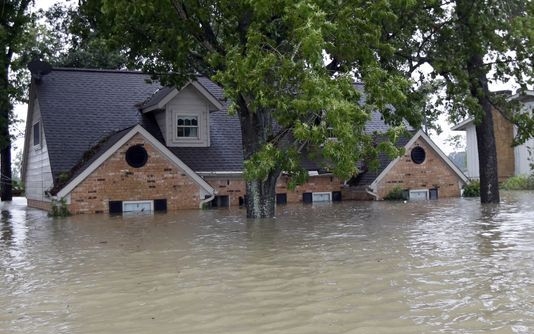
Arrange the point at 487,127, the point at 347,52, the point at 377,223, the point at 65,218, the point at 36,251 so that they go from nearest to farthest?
the point at 36,251 < the point at 347,52 < the point at 377,223 < the point at 65,218 < the point at 487,127

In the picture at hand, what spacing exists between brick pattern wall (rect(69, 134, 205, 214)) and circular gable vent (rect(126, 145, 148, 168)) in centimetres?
15

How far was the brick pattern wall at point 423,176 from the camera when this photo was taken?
2827 cm

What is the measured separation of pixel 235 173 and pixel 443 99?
31.2 feet

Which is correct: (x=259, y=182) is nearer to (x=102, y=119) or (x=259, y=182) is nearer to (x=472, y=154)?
(x=102, y=119)

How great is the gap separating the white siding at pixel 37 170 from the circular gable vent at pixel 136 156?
326 cm

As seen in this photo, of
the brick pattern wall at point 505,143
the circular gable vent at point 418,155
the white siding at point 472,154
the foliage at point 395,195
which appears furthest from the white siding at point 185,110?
the white siding at point 472,154

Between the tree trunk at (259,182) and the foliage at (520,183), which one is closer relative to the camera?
the tree trunk at (259,182)

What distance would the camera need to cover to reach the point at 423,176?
29.1 m

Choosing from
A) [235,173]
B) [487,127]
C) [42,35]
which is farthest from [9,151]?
[487,127]

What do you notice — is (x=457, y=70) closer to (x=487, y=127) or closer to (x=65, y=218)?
(x=487, y=127)

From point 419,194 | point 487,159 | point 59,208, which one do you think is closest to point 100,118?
point 59,208

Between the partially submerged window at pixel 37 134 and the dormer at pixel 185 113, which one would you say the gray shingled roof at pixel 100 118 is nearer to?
the dormer at pixel 185 113

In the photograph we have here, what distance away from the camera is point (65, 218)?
19547mm

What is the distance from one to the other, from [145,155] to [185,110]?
143 inches
